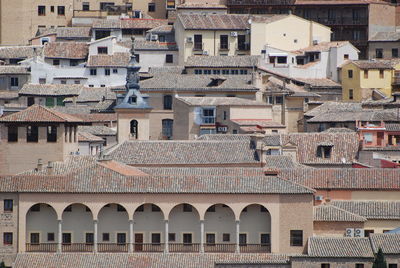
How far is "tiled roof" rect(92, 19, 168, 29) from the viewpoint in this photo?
5743 inches

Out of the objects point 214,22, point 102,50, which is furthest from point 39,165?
point 214,22

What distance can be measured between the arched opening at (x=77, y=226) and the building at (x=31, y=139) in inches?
→ 238

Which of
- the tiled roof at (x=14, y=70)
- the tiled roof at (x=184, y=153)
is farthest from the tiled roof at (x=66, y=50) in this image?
the tiled roof at (x=184, y=153)

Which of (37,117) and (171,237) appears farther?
(37,117)

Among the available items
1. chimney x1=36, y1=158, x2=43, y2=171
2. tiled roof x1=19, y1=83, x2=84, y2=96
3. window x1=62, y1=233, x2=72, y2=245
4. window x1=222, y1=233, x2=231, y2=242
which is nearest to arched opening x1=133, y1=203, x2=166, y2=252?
window x1=222, y1=233, x2=231, y2=242

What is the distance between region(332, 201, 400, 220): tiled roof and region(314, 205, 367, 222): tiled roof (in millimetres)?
1203

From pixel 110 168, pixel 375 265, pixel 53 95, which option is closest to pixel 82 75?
pixel 53 95

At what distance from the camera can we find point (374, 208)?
95.1 m

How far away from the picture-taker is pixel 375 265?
285ft

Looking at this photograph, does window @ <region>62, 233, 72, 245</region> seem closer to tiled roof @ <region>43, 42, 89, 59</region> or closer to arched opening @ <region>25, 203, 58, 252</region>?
arched opening @ <region>25, 203, 58, 252</region>

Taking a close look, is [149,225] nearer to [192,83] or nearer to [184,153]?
[184,153]

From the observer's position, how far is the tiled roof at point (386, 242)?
292 feet

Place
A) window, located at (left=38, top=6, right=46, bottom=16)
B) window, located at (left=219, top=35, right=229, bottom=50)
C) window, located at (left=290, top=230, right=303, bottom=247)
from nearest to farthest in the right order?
window, located at (left=290, top=230, right=303, bottom=247) → window, located at (left=219, top=35, right=229, bottom=50) → window, located at (left=38, top=6, right=46, bottom=16)

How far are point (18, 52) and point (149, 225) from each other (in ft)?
174
